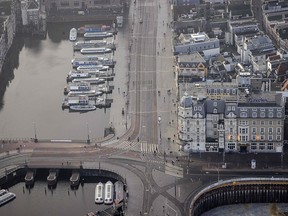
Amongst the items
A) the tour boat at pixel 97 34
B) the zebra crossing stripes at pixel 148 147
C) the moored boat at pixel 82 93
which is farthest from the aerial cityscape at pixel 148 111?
the zebra crossing stripes at pixel 148 147

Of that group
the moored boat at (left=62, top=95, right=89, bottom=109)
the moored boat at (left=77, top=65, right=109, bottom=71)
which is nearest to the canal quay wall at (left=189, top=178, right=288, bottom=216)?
the moored boat at (left=62, top=95, right=89, bottom=109)

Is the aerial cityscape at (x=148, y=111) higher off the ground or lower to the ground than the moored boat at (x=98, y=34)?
lower

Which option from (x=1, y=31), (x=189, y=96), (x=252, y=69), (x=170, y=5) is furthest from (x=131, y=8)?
(x=189, y=96)

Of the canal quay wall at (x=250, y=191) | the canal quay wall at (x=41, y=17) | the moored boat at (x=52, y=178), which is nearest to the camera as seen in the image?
the canal quay wall at (x=250, y=191)

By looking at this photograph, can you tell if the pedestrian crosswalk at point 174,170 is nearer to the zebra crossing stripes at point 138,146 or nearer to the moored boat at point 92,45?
the zebra crossing stripes at point 138,146

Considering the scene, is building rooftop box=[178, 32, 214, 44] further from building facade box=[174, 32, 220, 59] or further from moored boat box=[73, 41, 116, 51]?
moored boat box=[73, 41, 116, 51]

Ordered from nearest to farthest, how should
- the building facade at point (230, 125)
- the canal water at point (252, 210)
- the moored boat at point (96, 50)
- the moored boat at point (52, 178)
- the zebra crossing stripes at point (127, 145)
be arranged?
1. the canal water at point (252, 210)
2. the moored boat at point (52, 178)
3. the building facade at point (230, 125)
4. the zebra crossing stripes at point (127, 145)
5. the moored boat at point (96, 50)
